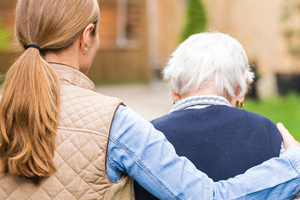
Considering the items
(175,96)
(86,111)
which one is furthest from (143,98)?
(86,111)

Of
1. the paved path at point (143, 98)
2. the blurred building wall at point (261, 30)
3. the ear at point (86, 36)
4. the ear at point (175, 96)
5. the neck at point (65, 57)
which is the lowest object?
the paved path at point (143, 98)

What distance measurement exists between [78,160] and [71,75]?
382 millimetres

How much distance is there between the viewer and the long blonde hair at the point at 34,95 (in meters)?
1.41

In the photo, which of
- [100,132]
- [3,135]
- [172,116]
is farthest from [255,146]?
[3,135]

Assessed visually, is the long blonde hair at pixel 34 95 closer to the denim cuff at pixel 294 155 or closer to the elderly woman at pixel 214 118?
the elderly woman at pixel 214 118

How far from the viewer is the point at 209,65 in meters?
1.87

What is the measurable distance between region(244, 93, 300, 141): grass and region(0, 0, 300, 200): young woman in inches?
180

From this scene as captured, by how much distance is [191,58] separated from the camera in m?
1.90

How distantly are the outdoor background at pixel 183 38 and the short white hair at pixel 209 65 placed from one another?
2.54 feet

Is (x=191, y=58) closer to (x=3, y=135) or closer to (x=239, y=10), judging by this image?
(x=3, y=135)

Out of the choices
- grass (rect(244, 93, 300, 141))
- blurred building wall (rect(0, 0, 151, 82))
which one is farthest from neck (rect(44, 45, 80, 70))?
blurred building wall (rect(0, 0, 151, 82))

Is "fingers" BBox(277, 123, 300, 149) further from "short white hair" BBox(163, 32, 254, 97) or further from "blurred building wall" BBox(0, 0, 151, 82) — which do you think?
"blurred building wall" BBox(0, 0, 151, 82)

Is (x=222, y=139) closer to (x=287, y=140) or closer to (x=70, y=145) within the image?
(x=287, y=140)

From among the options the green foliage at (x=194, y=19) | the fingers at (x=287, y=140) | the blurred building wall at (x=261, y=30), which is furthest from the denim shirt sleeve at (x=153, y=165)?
the green foliage at (x=194, y=19)
